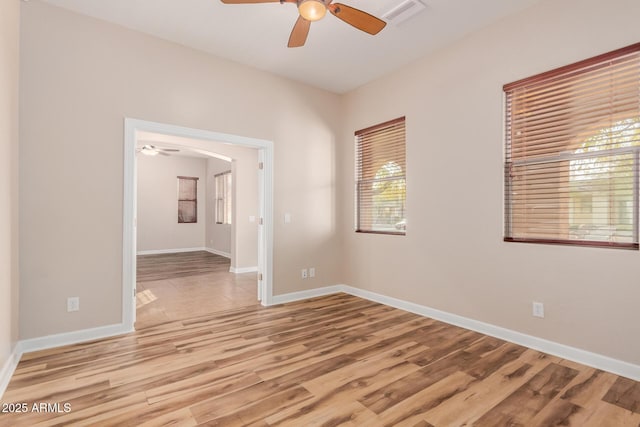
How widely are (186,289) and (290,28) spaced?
160 inches

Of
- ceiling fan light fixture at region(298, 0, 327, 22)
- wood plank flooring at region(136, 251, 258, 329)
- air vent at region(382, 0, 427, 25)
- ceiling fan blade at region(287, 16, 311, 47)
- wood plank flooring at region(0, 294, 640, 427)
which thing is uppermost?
air vent at region(382, 0, 427, 25)

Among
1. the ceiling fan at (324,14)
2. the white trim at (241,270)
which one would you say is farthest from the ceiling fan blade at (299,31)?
the white trim at (241,270)

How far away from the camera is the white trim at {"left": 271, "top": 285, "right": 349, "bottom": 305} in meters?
4.36

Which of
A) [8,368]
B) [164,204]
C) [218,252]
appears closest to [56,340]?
[8,368]

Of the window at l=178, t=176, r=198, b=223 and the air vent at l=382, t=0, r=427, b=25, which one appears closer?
the air vent at l=382, t=0, r=427, b=25

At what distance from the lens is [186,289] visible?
5109mm

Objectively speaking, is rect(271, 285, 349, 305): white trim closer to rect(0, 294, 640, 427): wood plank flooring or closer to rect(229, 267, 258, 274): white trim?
rect(0, 294, 640, 427): wood plank flooring

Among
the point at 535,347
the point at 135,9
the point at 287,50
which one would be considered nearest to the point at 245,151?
the point at 287,50

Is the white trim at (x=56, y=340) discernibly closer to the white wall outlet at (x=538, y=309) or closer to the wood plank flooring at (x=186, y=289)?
the wood plank flooring at (x=186, y=289)

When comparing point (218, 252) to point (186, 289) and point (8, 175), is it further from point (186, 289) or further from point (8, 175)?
point (8, 175)

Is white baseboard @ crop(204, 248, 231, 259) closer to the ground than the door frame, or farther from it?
closer to the ground

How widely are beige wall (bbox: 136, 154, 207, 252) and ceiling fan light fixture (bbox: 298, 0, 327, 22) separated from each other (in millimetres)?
8519

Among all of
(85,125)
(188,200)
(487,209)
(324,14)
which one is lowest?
(487,209)

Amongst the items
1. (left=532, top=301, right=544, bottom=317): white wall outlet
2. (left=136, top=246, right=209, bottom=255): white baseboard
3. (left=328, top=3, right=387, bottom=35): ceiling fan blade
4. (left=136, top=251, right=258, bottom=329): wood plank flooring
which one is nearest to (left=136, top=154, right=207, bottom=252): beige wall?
(left=136, top=246, right=209, bottom=255): white baseboard
